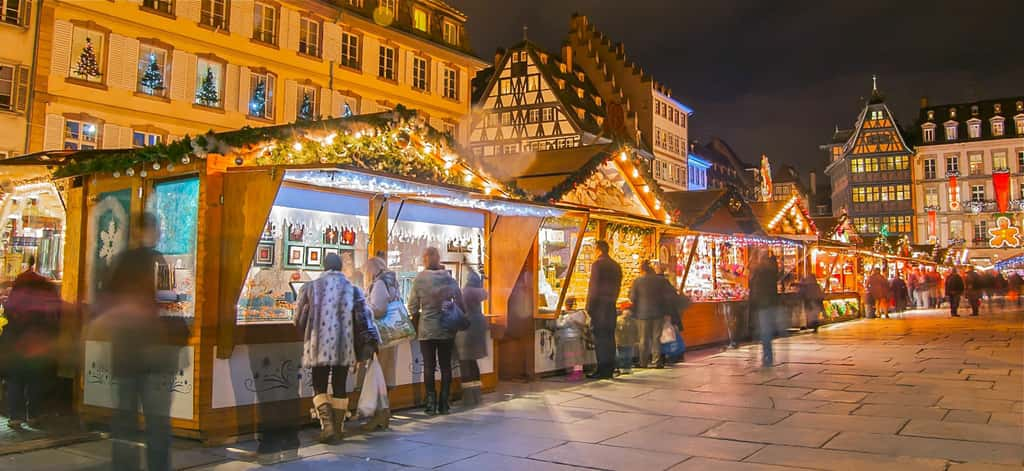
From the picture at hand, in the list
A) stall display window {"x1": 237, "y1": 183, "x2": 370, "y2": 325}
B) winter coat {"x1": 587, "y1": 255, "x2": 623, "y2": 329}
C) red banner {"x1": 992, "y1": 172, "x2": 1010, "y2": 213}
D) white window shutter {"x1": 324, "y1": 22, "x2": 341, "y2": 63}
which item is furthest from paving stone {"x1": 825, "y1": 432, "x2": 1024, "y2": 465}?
red banner {"x1": 992, "y1": 172, "x2": 1010, "y2": 213}

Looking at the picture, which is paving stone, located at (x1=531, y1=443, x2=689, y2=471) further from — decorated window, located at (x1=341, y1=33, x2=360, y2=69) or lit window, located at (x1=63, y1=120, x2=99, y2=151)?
decorated window, located at (x1=341, y1=33, x2=360, y2=69)

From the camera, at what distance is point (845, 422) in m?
7.39

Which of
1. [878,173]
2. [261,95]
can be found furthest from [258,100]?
[878,173]

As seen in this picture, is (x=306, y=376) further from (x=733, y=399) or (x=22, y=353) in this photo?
(x=733, y=399)

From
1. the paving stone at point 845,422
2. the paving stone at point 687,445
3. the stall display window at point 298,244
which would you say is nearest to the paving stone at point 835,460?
the paving stone at point 687,445

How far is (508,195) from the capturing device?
9.78 m

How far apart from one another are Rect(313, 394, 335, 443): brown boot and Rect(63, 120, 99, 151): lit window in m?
18.1

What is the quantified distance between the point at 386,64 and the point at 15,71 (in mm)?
13228

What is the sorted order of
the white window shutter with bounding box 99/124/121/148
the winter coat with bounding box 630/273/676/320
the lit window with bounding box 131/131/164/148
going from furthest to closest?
the lit window with bounding box 131/131/164/148, the white window shutter with bounding box 99/124/121/148, the winter coat with bounding box 630/273/676/320

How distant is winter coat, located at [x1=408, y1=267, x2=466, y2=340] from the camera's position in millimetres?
7988

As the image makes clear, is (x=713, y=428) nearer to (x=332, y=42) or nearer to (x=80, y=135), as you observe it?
(x=80, y=135)

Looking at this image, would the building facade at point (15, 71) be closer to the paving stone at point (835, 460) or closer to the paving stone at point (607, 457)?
the paving stone at point (607, 457)

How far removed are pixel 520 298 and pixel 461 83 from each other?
82.6 ft

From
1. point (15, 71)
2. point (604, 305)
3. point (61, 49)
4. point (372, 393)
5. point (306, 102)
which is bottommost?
point (372, 393)
